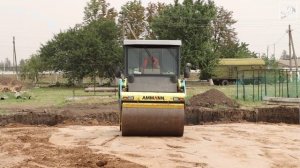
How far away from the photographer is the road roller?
1414cm

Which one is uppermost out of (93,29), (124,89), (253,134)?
(93,29)

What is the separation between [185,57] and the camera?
5144 centimetres

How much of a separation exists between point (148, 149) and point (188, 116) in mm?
11604

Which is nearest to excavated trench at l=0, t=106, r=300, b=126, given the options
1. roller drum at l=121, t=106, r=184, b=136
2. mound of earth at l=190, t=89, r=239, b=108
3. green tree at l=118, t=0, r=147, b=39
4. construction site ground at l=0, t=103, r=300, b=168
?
mound of earth at l=190, t=89, r=239, b=108

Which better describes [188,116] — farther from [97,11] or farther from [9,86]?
[97,11]

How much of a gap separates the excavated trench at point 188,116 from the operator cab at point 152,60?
23.2ft

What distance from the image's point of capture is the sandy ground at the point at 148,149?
1107 centimetres

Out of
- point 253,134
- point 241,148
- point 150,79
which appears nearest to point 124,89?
point 150,79

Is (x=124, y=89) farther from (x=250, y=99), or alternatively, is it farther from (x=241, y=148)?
(x=250, y=99)

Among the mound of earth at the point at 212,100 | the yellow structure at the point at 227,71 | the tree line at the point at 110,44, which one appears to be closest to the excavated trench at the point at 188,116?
the mound of earth at the point at 212,100

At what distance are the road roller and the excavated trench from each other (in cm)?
714

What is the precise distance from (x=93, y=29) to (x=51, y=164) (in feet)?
135

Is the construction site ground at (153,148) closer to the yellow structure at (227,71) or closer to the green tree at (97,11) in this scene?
the yellow structure at (227,71)

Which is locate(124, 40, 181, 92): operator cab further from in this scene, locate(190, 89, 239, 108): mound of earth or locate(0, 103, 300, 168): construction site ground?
locate(190, 89, 239, 108): mound of earth
